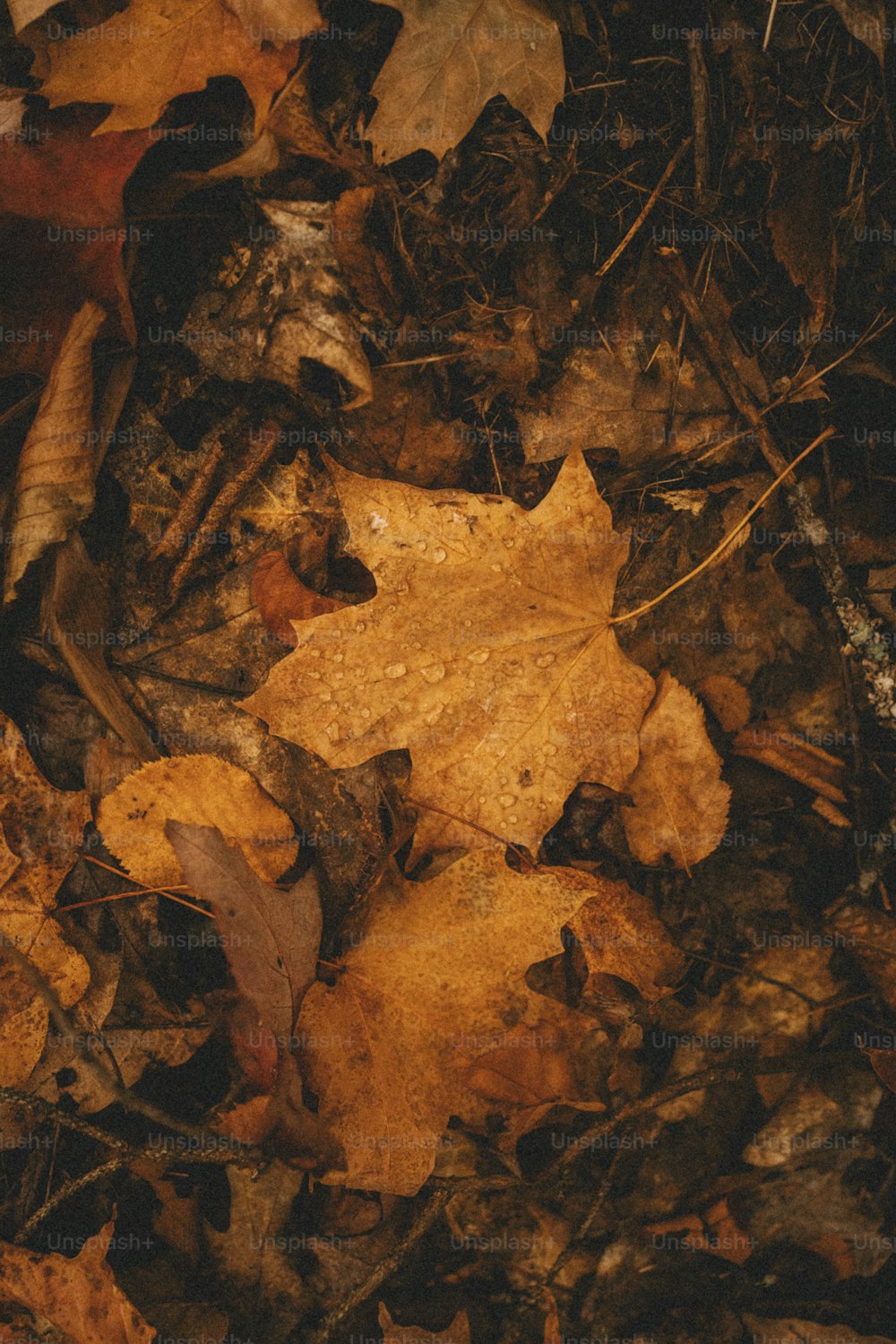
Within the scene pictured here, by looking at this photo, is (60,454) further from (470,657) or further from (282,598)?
(470,657)

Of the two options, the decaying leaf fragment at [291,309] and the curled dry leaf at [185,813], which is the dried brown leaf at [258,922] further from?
the decaying leaf fragment at [291,309]

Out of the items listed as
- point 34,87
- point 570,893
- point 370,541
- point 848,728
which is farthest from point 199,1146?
point 34,87

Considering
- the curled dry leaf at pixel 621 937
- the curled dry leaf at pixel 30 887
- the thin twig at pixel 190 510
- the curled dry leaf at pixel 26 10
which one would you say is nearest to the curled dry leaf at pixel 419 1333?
the curled dry leaf at pixel 621 937

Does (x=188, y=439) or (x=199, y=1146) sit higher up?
(x=188, y=439)

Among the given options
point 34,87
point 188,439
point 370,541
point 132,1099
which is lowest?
point 132,1099

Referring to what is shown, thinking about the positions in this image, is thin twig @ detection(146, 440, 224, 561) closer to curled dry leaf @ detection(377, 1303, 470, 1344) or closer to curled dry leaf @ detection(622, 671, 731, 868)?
curled dry leaf @ detection(622, 671, 731, 868)

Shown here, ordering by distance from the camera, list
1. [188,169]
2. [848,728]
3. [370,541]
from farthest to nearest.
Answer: [848,728] → [188,169] → [370,541]

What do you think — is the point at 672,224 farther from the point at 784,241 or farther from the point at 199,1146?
the point at 199,1146

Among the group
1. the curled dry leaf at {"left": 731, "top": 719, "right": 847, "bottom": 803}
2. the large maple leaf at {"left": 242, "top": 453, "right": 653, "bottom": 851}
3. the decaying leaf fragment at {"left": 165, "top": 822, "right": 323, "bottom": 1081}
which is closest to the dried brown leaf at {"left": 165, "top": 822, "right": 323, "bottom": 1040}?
the decaying leaf fragment at {"left": 165, "top": 822, "right": 323, "bottom": 1081}
